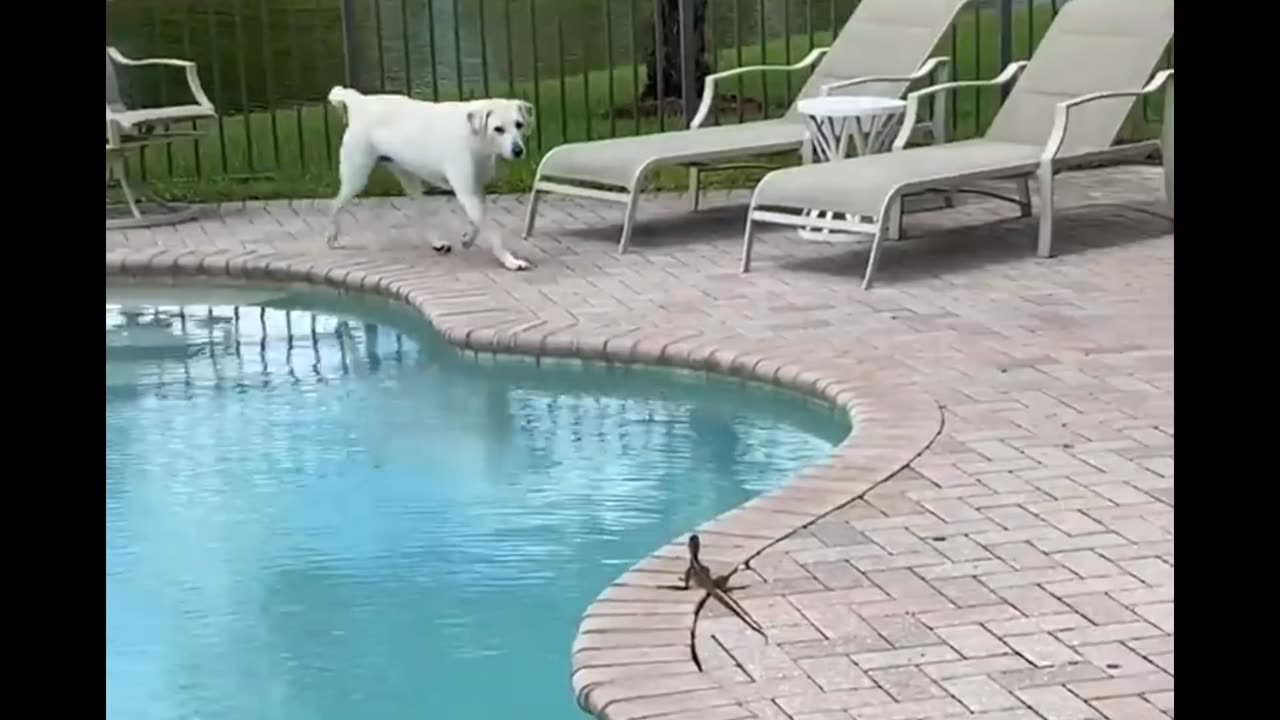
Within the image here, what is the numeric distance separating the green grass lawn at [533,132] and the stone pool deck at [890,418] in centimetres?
40

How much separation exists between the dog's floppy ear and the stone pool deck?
554 millimetres

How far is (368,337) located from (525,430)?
1419 millimetres

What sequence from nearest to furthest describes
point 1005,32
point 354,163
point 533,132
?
point 354,163, point 1005,32, point 533,132

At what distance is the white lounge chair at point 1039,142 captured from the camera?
21.2ft

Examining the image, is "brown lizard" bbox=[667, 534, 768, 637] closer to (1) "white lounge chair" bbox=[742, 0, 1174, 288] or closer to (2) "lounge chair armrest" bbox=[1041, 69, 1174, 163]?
(1) "white lounge chair" bbox=[742, 0, 1174, 288]

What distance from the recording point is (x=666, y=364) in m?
5.65

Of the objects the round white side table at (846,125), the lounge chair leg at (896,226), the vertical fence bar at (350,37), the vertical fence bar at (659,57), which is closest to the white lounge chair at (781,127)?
the round white side table at (846,125)

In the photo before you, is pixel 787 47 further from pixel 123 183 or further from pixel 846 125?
pixel 123 183

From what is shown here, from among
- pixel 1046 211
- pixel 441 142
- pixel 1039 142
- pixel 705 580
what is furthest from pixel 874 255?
pixel 705 580

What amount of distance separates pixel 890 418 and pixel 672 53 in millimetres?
6721

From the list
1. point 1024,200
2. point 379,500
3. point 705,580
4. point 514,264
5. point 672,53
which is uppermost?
point 672,53

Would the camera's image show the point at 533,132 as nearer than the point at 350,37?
No

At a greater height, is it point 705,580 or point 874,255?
point 874,255
